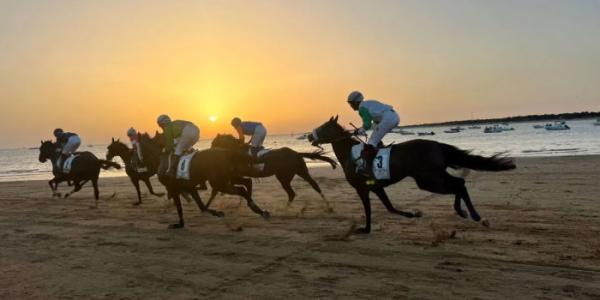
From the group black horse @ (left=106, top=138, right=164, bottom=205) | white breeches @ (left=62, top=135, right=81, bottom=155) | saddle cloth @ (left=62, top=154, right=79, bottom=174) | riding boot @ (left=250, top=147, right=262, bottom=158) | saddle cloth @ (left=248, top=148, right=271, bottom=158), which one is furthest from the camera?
white breeches @ (left=62, top=135, right=81, bottom=155)

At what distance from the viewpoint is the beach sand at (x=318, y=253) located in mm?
5363

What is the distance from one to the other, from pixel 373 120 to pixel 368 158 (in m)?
0.78

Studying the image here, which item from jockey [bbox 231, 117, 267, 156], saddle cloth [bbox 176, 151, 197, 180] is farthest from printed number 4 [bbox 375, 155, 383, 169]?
jockey [bbox 231, 117, 267, 156]

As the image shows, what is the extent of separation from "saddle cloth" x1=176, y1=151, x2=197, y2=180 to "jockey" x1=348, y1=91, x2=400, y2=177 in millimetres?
3694

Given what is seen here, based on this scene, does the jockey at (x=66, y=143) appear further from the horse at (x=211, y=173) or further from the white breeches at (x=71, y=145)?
the horse at (x=211, y=173)

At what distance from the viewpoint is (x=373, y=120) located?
876cm

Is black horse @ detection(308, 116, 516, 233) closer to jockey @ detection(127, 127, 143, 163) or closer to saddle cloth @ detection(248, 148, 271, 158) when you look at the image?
saddle cloth @ detection(248, 148, 271, 158)

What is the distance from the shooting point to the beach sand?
536 centimetres

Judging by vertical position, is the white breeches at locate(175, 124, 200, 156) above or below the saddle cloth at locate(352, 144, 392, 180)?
above

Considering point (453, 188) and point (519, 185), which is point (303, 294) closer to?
point (453, 188)

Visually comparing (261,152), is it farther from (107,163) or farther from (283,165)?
(107,163)

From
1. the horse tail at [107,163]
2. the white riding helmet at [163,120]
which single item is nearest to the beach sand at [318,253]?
the white riding helmet at [163,120]

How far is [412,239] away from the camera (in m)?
7.64

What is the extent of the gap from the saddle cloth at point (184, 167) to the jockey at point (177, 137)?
0.11 meters
